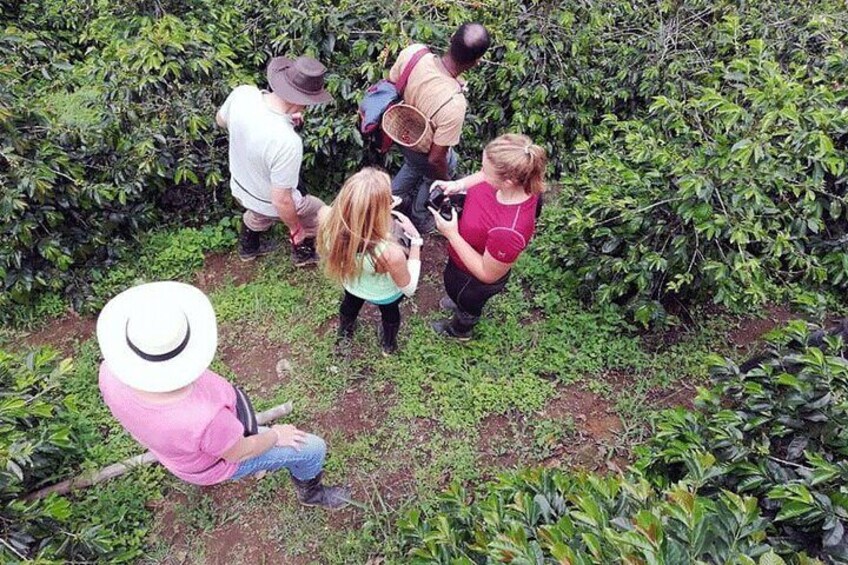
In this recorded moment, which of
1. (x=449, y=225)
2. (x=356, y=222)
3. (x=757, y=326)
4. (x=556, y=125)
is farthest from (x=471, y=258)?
(x=757, y=326)

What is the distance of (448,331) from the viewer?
4555 millimetres

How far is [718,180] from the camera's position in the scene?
3867mm

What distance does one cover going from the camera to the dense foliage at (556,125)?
155 inches

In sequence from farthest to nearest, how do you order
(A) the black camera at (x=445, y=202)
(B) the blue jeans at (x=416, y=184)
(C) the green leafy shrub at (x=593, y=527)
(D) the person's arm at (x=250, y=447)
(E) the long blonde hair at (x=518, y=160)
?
1. (B) the blue jeans at (x=416, y=184)
2. (A) the black camera at (x=445, y=202)
3. (E) the long blonde hair at (x=518, y=160)
4. (D) the person's arm at (x=250, y=447)
5. (C) the green leafy shrub at (x=593, y=527)

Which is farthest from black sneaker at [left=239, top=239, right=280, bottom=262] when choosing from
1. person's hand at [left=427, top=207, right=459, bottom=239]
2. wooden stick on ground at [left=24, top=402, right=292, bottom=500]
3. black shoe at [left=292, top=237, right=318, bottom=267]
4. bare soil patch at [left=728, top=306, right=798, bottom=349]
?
bare soil patch at [left=728, top=306, right=798, bottom=349]

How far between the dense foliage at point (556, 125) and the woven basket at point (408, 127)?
2.32ft

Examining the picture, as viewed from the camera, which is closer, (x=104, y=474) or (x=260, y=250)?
(x=104, y=474)

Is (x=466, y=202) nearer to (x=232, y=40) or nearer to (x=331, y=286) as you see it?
(x=331, y=286)

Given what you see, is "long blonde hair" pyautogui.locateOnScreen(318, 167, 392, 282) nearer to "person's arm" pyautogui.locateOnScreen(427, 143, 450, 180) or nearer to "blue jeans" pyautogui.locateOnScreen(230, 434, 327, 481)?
"blue jeans" pyautogui.locateOnScreen(230, 434, 327, 481)

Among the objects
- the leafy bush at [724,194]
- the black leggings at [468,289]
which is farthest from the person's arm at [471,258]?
the leafy bush at [724,194]

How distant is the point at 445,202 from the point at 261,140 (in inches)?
50.3

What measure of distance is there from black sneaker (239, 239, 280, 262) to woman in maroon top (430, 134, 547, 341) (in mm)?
1764

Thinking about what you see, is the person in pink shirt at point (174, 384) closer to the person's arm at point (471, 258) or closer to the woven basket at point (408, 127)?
the person's arm at point (471, 258)

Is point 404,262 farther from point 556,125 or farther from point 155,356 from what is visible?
point 556,125
